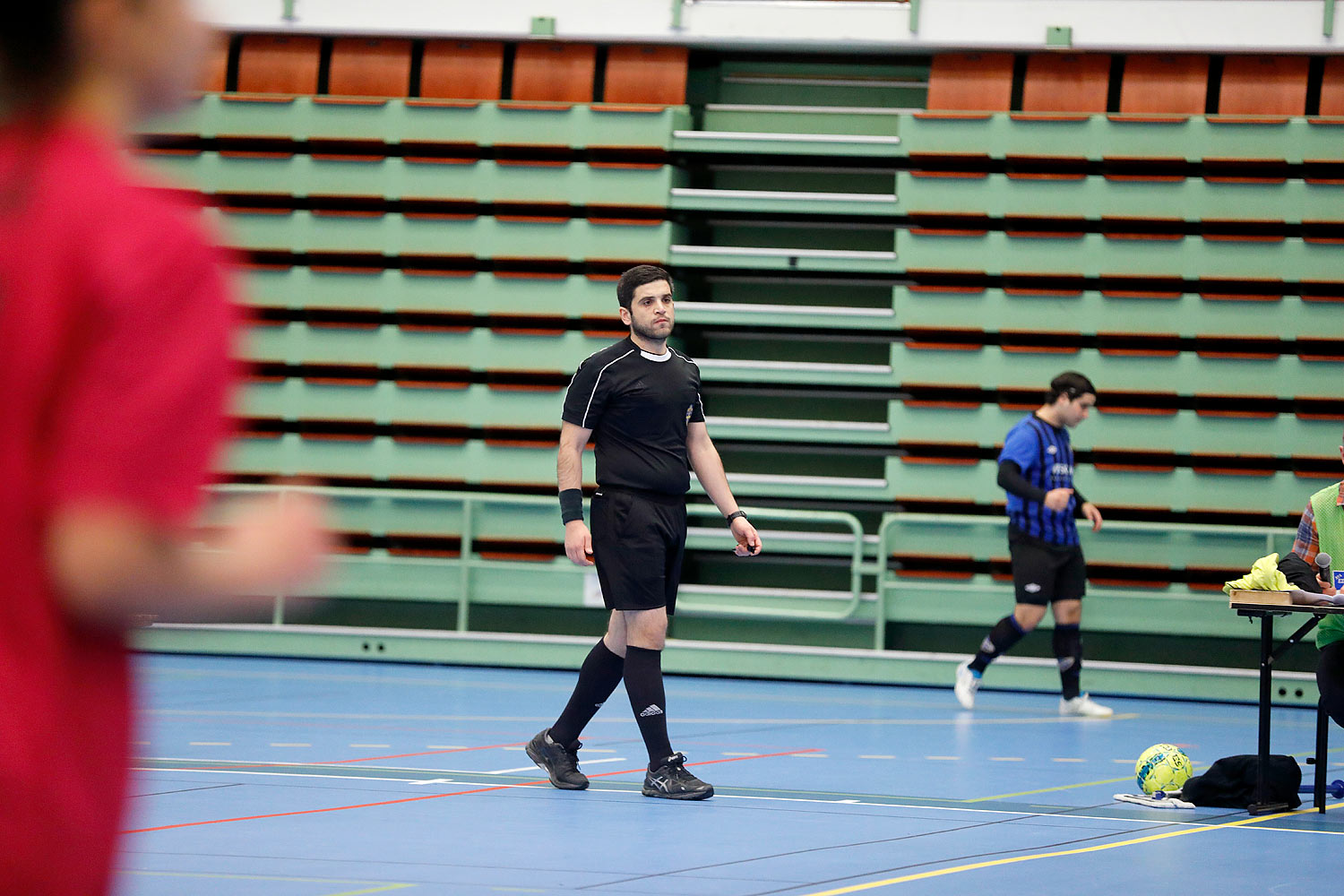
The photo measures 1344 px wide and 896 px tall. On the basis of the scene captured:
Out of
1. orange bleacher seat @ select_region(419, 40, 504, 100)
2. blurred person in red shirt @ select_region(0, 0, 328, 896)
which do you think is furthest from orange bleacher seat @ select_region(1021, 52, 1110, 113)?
blurred person in red shirt @ select_region(0, 0, 328, 896)

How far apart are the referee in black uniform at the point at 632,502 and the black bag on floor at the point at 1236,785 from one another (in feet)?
5.96

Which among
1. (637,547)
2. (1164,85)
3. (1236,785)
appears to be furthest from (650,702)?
(1164,85)

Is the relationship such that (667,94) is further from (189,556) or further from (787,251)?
(189,556)

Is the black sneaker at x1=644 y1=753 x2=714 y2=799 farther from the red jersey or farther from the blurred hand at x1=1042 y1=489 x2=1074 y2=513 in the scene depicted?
the red jersey

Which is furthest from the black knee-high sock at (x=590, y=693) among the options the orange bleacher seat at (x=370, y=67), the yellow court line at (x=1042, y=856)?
the orange bleacher seat at (x=370, y=67)

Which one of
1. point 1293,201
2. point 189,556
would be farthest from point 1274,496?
point 189,556

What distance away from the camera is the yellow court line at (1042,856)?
13.9 ft

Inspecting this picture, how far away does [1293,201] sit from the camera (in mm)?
10703

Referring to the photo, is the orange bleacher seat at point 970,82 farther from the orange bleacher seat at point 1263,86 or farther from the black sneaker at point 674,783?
the black sneaker at point 674,783

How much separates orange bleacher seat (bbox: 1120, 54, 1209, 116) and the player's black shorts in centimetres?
348

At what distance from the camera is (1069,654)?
9.09 metres

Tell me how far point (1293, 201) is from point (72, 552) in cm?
1064

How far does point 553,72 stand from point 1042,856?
26.2 ft

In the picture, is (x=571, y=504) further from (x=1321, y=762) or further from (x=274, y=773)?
(x=1321, y=762)
